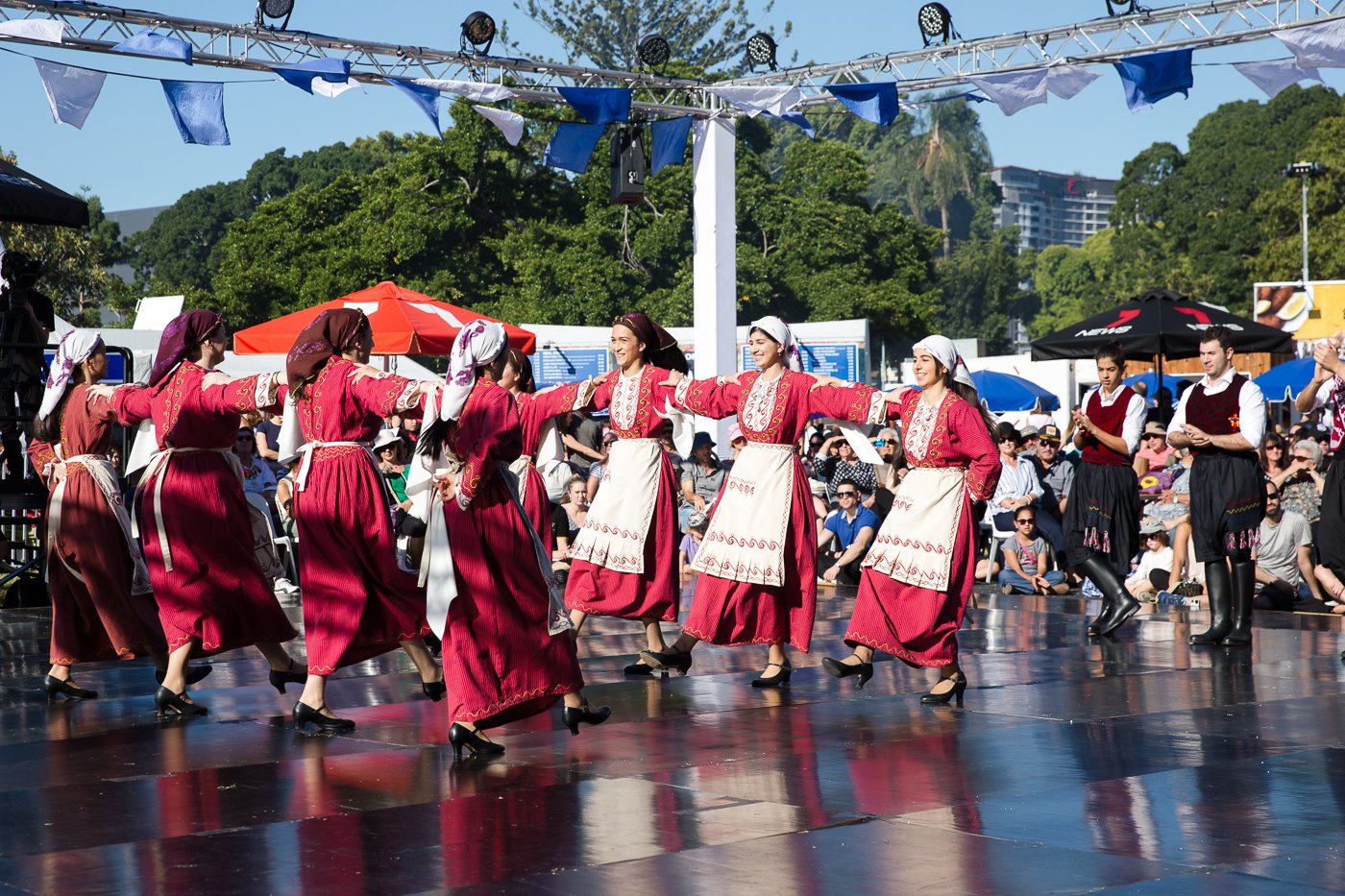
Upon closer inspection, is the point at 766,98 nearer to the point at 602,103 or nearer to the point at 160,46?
the point at 602,103

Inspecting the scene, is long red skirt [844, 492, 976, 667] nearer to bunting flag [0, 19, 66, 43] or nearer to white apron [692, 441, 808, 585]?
white apron [692, 441, 808, 585]

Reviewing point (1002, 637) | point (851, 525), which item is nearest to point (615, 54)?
point (851, 525)

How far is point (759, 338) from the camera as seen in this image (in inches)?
312

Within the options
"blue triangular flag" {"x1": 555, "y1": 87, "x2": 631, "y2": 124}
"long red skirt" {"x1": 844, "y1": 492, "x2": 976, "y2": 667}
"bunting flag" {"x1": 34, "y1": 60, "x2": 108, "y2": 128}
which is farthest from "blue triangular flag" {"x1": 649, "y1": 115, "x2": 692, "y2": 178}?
"long red skirt" {"x1": 844, "y1": 492, "x2": 976, "y2": 667}

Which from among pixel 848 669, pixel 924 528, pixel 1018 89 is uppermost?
pixel 1018 89

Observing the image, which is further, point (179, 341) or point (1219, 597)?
point (1219, 597)

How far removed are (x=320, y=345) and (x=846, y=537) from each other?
25.2 feet

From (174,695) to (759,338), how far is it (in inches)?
126

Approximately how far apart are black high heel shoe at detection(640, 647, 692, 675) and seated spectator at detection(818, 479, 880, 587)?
504cm

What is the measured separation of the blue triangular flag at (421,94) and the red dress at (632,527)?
6.61 m

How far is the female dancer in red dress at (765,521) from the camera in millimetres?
7926

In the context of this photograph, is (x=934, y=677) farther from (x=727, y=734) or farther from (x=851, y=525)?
(x=851, y=525)

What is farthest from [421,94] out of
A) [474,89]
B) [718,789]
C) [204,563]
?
[718,789]

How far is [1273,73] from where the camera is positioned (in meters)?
13.2
